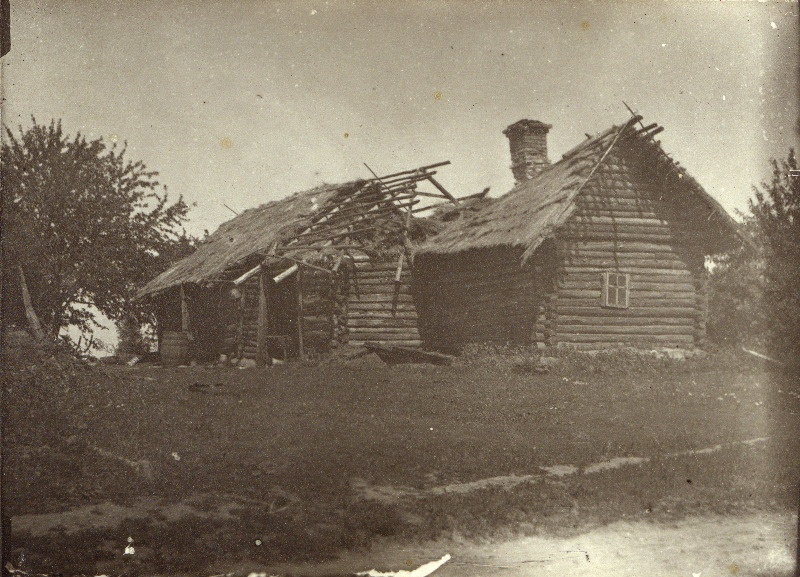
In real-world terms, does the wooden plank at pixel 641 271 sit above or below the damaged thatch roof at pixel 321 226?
below

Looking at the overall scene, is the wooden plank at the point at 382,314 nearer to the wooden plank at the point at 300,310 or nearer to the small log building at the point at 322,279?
the small log building at the point at 322,279

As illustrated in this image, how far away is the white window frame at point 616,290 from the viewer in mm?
17188

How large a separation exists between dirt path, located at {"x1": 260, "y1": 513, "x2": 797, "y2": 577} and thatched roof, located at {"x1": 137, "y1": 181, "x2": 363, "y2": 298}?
1414 cm

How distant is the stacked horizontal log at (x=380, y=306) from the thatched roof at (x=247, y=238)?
244cm

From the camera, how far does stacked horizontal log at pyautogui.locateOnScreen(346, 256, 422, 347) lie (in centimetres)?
1875

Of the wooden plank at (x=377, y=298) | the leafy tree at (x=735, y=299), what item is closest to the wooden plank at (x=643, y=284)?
the wooden plank at (x=377, y=298)

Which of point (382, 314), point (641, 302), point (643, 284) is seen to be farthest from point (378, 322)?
point (643, 284)

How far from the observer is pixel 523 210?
58.0 ft

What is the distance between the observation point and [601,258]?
17312 millimetres

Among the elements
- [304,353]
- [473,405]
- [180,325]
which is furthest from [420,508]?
[180,325]

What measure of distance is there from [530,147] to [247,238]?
10566 mm

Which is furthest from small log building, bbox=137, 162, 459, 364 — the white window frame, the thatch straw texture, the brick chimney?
the white window frame

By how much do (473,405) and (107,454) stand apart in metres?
5.62

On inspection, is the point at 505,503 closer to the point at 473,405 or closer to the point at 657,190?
the point at 473,405
